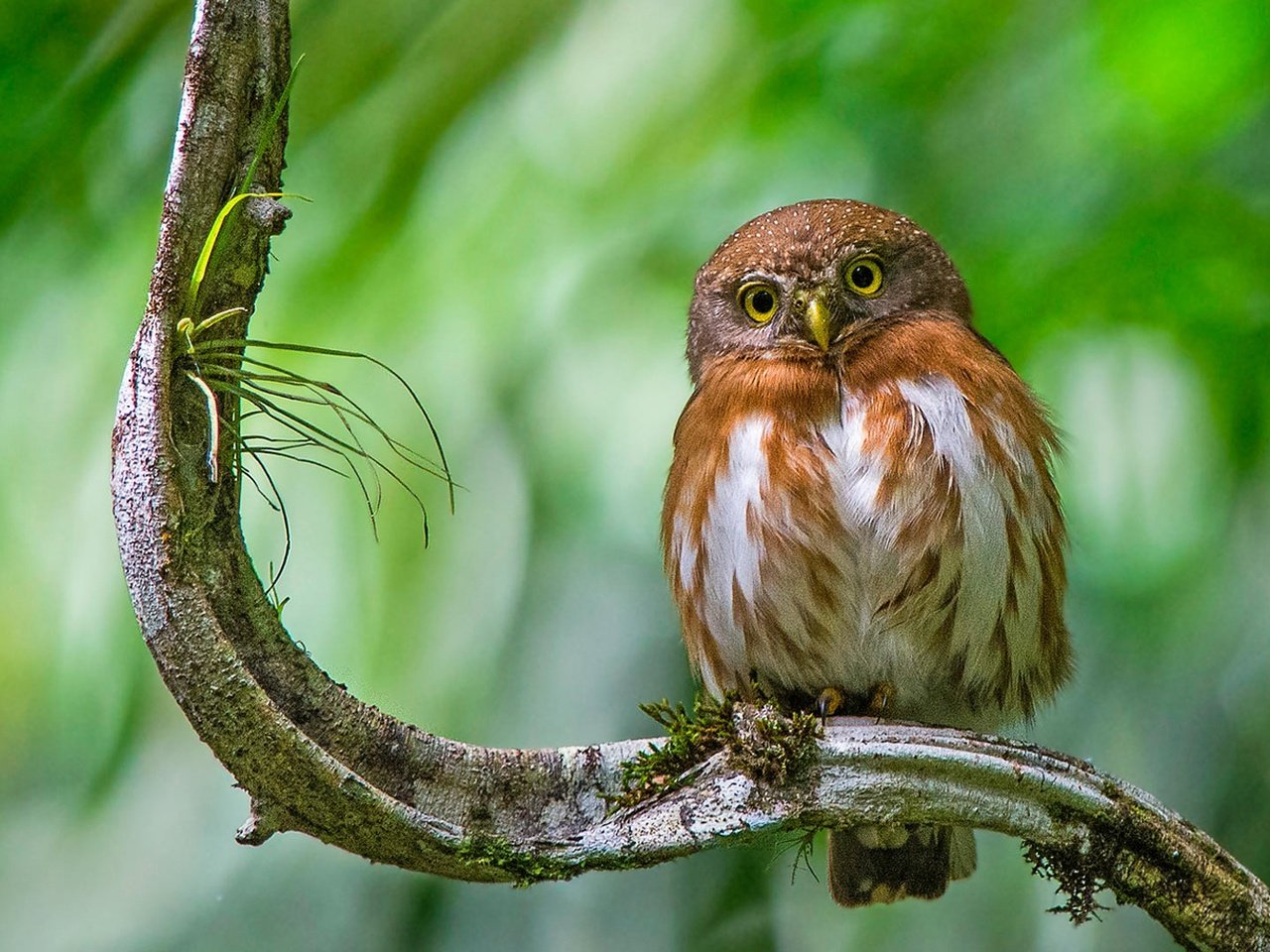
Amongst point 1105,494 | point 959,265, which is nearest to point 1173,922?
point 1105,494

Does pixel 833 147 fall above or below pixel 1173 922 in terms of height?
above

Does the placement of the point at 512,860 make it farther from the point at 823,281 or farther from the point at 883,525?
the point at 823,281

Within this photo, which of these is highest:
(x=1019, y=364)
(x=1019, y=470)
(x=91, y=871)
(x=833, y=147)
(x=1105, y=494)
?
(x=833, y=147)

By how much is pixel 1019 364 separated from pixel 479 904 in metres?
1.88

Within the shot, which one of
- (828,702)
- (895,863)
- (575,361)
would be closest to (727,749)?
(828,702)

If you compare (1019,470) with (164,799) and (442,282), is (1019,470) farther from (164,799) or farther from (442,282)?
(164,799)

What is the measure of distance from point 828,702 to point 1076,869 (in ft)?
2.06

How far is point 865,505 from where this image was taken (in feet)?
8.41

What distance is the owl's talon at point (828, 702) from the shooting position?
268cm

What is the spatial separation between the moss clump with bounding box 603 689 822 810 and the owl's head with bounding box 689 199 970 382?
0.92 metres

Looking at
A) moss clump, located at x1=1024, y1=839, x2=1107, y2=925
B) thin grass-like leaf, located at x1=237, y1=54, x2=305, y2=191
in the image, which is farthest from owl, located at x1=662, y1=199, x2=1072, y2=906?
thin grass-like leaf, located at x1=237, y1=54, x2=305, y2=191

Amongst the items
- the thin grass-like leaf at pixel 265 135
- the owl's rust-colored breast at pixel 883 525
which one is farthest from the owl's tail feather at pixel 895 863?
the thin grass-like leaf at pixel 265 135

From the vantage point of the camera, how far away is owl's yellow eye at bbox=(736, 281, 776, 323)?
9.44ft

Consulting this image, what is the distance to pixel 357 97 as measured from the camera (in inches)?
130
